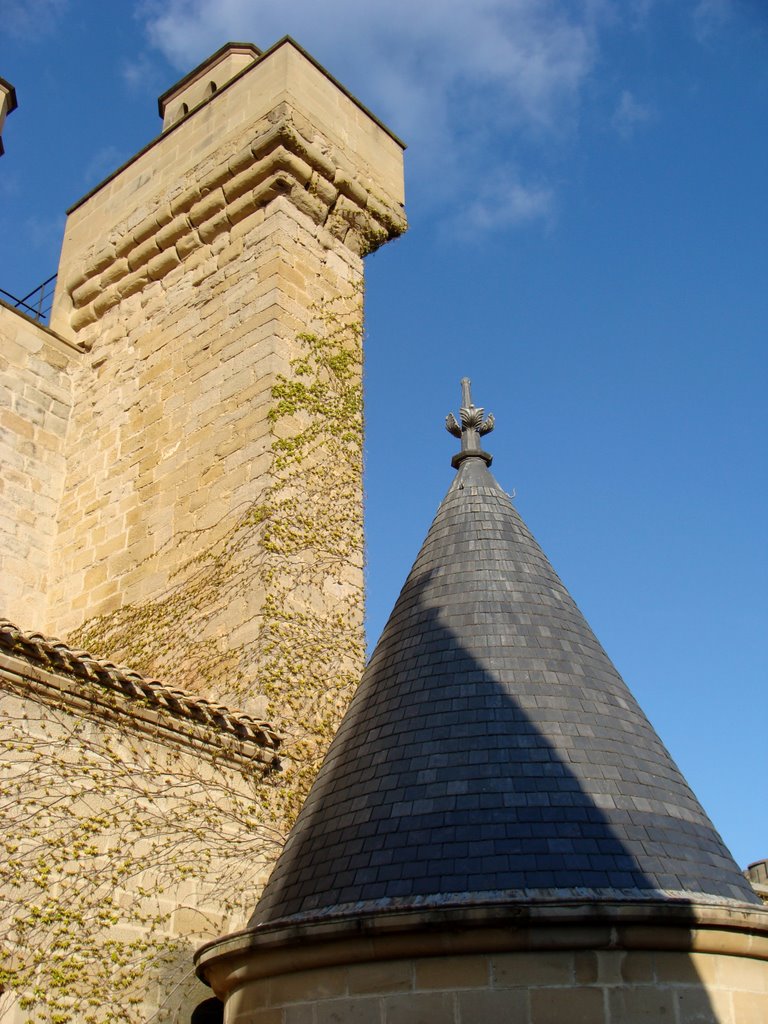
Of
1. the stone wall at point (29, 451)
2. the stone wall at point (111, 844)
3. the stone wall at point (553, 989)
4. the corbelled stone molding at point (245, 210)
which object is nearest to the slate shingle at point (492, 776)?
the stone wall at point (553, 989)

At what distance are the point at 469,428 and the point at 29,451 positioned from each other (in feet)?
15.5

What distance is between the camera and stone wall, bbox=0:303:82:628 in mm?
9469

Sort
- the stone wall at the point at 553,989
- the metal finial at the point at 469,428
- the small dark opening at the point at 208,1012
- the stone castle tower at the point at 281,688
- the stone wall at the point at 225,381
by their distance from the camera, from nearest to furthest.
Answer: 1. the stone wall at the point at 553,989
2. the stone castle tower at the point at 281,688
3. the small dark opening at the point at 208,1012
4. the metal finial at the point at 469,428
5. the stone wall at the point at 225,381

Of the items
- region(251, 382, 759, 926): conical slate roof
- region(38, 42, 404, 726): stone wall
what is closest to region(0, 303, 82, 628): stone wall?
region(38, 42, 404, 726): stone wall

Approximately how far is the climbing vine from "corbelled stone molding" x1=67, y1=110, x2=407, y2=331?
1.00 m

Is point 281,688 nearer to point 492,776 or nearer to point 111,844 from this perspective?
point 111,844

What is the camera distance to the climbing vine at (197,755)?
215 inches

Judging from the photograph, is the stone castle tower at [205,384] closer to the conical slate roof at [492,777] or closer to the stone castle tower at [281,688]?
the stone castle tower at [281,688]

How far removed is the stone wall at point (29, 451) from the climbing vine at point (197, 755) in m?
1.00

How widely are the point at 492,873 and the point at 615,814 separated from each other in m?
0.66

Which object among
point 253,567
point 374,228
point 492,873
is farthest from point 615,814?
point 374,228

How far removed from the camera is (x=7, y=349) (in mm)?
10008

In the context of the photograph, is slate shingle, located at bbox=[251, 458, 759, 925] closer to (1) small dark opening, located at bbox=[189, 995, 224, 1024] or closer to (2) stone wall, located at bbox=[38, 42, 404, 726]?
(1) small dark opening, located at bbox=[189, 995, 224, 1024]

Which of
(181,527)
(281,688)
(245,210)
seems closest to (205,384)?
(181,527)
